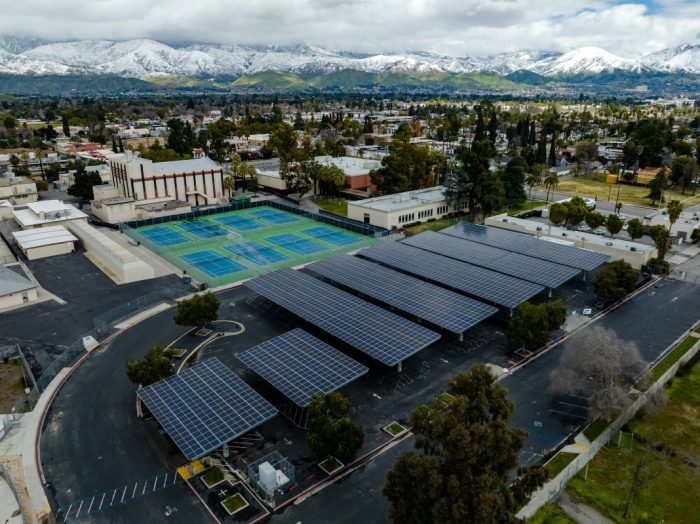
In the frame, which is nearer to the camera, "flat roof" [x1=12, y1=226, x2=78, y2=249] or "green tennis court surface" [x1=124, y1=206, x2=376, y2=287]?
"green tennis court surface" [x1=124, y1=206, x2=376, y2=287]

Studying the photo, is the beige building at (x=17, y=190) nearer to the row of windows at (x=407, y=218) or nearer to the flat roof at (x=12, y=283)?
the flat roof at (x=12, y=283)

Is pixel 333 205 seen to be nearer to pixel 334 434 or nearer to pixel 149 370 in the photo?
pixel 149 370

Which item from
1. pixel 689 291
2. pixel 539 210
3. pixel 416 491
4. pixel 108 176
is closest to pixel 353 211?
pixel 539 210

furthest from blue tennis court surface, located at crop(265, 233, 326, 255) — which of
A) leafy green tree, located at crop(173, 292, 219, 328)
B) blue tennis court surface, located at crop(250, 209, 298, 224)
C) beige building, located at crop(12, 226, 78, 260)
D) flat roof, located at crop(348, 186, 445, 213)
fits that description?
beige building, located at crop(12, 226, 78, 260)

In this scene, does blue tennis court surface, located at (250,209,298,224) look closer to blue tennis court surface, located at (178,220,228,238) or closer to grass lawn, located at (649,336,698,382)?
blue tennis court surface, located at (178,220,228,238)

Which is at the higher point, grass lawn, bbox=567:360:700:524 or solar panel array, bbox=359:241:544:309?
solar panel array, bbox=359:241:544:309

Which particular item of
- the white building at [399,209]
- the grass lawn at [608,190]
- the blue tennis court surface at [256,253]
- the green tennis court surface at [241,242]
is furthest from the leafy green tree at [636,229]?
the blue tennis court surface at [256,253]

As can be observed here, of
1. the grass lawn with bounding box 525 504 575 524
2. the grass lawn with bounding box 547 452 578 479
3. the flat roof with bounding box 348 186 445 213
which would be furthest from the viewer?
the flat roof with bounding box 348 186 445 213
